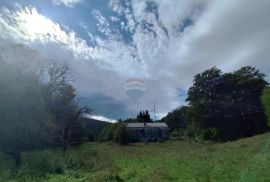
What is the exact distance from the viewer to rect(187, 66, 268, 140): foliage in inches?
2110

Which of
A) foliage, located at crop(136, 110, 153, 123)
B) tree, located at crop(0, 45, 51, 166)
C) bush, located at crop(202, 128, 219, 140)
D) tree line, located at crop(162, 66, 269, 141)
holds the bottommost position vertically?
tree, located at crop(0, 45, 51, 166)

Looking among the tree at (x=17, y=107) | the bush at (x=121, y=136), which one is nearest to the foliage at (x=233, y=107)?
the bush at (x=121, y=136)

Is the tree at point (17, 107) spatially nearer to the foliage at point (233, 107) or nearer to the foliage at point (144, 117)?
the foliage at point (233, 107)

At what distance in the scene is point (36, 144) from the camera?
115ft

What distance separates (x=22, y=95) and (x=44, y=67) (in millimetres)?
15375

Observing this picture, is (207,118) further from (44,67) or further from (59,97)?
(44,67)

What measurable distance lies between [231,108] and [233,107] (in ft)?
1.65

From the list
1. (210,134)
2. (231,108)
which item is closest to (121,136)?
(210,134)

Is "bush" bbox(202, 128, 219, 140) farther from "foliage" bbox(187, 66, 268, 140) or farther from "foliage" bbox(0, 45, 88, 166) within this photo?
"foliage" bbox(0, 45, 88, 166)

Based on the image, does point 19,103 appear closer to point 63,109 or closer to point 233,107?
point 63,109

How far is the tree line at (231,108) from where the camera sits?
176ft

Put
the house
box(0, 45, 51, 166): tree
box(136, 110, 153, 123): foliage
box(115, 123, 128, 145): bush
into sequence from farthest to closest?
1. box(136, 110, 153, 123): foliage
2. the house
3. box(115, 123, 128, 145): bush
4. box(0, 45, 51, 166): tree

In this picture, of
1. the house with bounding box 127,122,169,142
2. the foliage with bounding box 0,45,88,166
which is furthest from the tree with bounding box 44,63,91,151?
the house with bounding box 127,122,169,142

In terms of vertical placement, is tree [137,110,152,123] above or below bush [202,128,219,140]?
above
